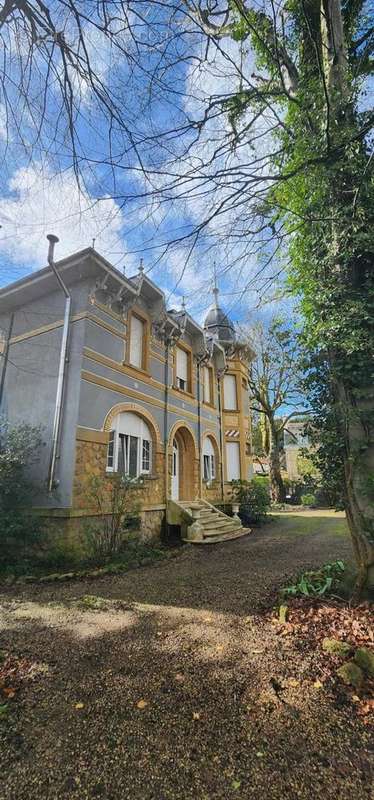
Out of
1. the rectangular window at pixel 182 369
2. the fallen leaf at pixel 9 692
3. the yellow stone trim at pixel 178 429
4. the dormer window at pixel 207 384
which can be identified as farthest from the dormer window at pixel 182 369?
the fallen leaf at pixel 9 692

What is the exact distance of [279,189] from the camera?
4.54 metres

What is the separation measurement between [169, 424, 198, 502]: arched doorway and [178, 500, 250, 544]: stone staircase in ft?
1.77

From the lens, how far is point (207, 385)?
14.5 m

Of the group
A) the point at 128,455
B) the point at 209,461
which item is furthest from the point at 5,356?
the point at 209,461

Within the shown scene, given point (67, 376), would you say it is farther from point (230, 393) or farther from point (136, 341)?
point (230, 393)

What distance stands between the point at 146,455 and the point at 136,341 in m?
3.46

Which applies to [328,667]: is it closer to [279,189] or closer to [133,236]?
[133,236]

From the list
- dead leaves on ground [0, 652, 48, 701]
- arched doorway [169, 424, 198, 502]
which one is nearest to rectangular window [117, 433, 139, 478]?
arched doorway [169, 424, 198, 502]

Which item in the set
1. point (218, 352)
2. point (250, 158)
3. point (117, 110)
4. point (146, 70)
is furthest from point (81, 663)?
point (218, 352)

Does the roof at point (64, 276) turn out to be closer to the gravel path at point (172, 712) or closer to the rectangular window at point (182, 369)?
the rectangular window at point (182, 369)

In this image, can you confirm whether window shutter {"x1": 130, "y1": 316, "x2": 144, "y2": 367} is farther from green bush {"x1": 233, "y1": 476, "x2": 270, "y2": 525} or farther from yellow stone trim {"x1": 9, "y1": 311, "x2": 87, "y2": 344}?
green bush {"x1": 233, "y1": 476, "x2": 270, "y2": 525}

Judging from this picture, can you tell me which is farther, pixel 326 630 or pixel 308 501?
pixel 308 501

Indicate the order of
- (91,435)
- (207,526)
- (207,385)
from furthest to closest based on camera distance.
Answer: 1. (207,385)
2. (207,526)
3. (91,435)

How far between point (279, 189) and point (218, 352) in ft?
35.6
